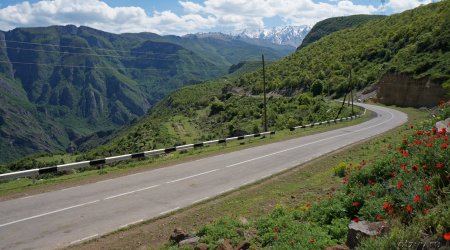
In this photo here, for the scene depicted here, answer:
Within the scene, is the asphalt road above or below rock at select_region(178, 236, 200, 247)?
below

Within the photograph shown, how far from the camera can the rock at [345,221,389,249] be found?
5.94 m

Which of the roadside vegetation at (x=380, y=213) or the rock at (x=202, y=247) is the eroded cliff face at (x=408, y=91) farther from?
A: the rock at (x=202, y=247)

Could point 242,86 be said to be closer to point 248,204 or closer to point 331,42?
point 331,42

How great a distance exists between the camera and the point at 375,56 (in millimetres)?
79438

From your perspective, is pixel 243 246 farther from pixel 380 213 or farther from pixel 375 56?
pixel 375 56

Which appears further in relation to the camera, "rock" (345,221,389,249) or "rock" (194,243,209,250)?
"rock" (194,243,209,250)

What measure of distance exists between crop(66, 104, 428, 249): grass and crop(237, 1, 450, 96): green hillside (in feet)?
138

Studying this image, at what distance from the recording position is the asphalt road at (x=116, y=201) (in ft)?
31.9

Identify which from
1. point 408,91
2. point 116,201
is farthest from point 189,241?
point 408,91

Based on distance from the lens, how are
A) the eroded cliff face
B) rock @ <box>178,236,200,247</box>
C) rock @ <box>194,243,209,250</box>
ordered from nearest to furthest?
rock @ <box>194,243,209,250</box> < rock @ <box>178,236,200,247</box> < the eroded cliff face

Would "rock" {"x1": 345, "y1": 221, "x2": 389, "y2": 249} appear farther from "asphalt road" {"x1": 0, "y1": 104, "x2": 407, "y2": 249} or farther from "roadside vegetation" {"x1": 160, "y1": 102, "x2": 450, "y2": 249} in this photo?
"asphalt road" {"x1": 0, "y1": 104, "x2": 407, "y2": 249}

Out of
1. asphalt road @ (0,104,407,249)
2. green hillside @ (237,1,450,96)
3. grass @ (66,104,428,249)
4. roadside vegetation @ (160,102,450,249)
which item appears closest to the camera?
roadside vegetation @ (160,102,450,249)

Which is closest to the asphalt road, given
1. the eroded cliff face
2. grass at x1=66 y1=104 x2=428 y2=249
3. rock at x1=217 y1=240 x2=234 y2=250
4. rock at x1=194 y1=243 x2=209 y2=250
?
grass at x1=66 y1=104 x2=428 y2=249

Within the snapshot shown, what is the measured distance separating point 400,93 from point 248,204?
189 feet
